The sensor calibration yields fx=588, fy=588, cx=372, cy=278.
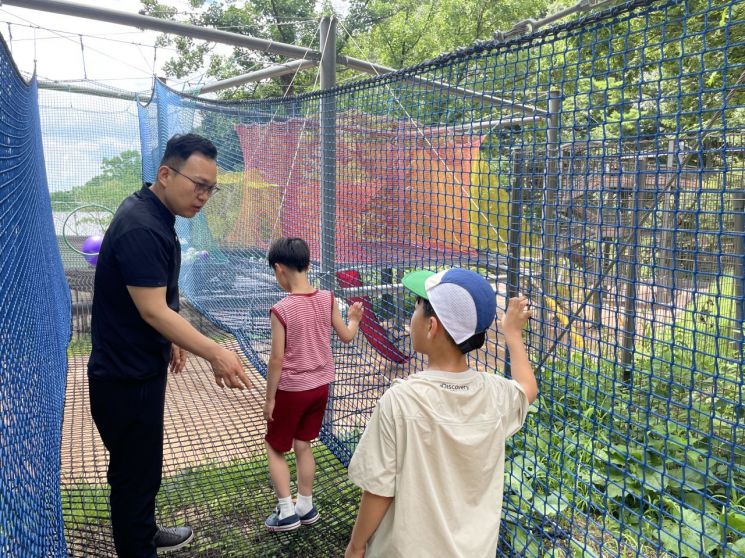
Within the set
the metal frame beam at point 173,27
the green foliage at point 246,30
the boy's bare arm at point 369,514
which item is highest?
the green foliage at point 246,30

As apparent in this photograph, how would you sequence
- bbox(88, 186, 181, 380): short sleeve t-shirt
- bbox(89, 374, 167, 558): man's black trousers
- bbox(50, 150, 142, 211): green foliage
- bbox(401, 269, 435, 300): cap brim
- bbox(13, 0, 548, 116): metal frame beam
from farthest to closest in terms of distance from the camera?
1. bbox(50, 150, 142, 211): green foliage
2. bbox(13, 0, 548, 116): metal frame beam
3. bbox(89, 374, 167, 558): man's black trousers
4. bbox(88, 186, 181, 380): short sleeve t-shirt
5. bbox(401, 269, 435, 300): cap brim

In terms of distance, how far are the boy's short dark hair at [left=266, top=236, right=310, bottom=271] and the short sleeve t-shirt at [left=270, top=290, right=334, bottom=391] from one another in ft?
0.47

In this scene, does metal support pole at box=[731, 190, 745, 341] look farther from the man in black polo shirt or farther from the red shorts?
A: the red shorts

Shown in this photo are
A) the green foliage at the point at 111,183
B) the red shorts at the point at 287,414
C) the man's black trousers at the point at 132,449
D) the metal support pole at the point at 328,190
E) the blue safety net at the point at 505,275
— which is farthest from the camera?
the green foliage at the point at 111,183

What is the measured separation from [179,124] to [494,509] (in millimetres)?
5742

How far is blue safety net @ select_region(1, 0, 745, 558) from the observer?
72.4 inches

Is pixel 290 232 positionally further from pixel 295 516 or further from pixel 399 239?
pixel 295 516

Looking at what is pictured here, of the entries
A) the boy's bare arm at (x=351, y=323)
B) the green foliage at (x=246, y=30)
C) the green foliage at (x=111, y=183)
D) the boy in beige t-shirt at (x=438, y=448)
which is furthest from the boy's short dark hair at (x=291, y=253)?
the green foliage at (x=246, y=30)

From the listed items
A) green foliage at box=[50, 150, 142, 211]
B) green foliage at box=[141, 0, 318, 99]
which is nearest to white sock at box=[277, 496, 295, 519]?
green foliage at box=[50, 150, 142, 211]

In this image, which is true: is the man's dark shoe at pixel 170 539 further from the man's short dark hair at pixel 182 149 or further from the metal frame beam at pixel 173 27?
the metal frame beam at pixel 173 27

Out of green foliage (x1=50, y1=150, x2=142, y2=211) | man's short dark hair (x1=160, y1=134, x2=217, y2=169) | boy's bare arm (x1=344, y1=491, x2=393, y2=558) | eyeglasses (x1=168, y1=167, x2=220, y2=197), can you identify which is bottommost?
boy's bare arm (x1=344, y1=491, x2=393, y2=558)

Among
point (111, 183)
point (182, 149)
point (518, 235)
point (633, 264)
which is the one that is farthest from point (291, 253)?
point (111, 183)

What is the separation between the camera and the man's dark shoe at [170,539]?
100 inches

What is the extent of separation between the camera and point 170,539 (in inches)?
100
